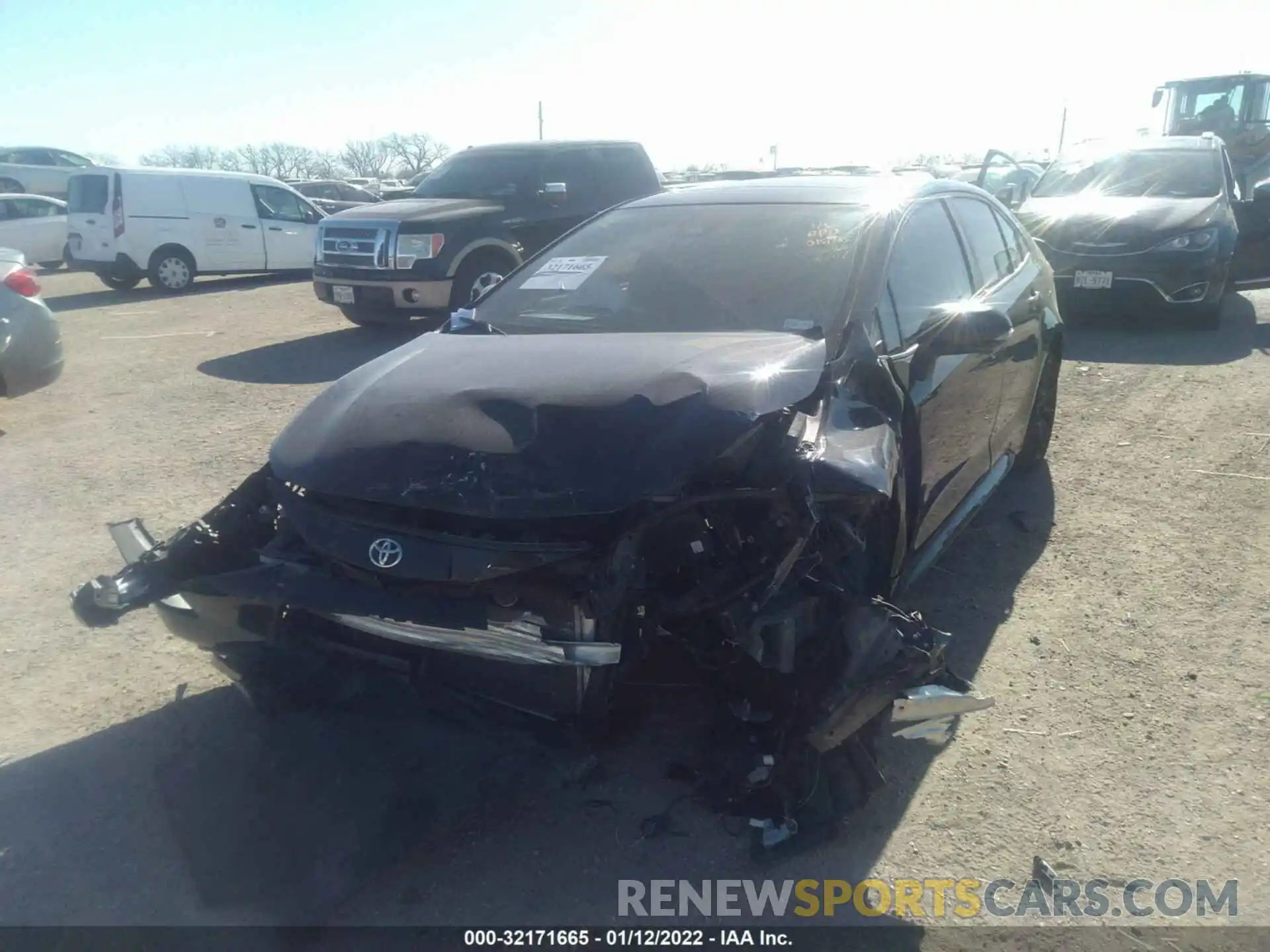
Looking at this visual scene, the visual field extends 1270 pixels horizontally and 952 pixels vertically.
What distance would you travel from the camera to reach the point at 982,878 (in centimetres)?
270

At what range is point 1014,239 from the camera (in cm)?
529

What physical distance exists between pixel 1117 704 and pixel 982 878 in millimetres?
1124

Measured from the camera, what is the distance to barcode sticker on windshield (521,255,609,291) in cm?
415

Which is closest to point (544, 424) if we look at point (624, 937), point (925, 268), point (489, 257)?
point (624, 937)

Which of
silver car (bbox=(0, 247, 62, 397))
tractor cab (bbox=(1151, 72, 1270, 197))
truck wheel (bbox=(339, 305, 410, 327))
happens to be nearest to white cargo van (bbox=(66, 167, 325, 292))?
truck wheel (bbox=(339, 305, 410, 327))

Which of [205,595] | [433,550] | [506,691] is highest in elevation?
[433,550]

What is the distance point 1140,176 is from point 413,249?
7.71 metres

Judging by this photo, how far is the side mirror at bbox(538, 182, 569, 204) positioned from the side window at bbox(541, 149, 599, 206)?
7cm

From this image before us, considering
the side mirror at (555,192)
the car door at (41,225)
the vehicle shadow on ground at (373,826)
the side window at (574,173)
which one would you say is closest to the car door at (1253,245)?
the side window at (574,173)

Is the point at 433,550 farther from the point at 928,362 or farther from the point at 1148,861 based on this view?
the point at 1148,861

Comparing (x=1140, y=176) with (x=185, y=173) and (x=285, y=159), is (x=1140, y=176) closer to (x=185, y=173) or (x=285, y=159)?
(x=185, y=173)

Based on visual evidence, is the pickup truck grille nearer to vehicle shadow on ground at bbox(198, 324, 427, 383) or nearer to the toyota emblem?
vehicle shadow on ground at bbox(198, 324, 427, 383)

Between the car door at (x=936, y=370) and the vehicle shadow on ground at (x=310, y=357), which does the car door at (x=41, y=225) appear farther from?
the car door at (x=936, y=370)

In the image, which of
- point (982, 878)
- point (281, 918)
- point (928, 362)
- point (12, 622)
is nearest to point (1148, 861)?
point (982, 878)
